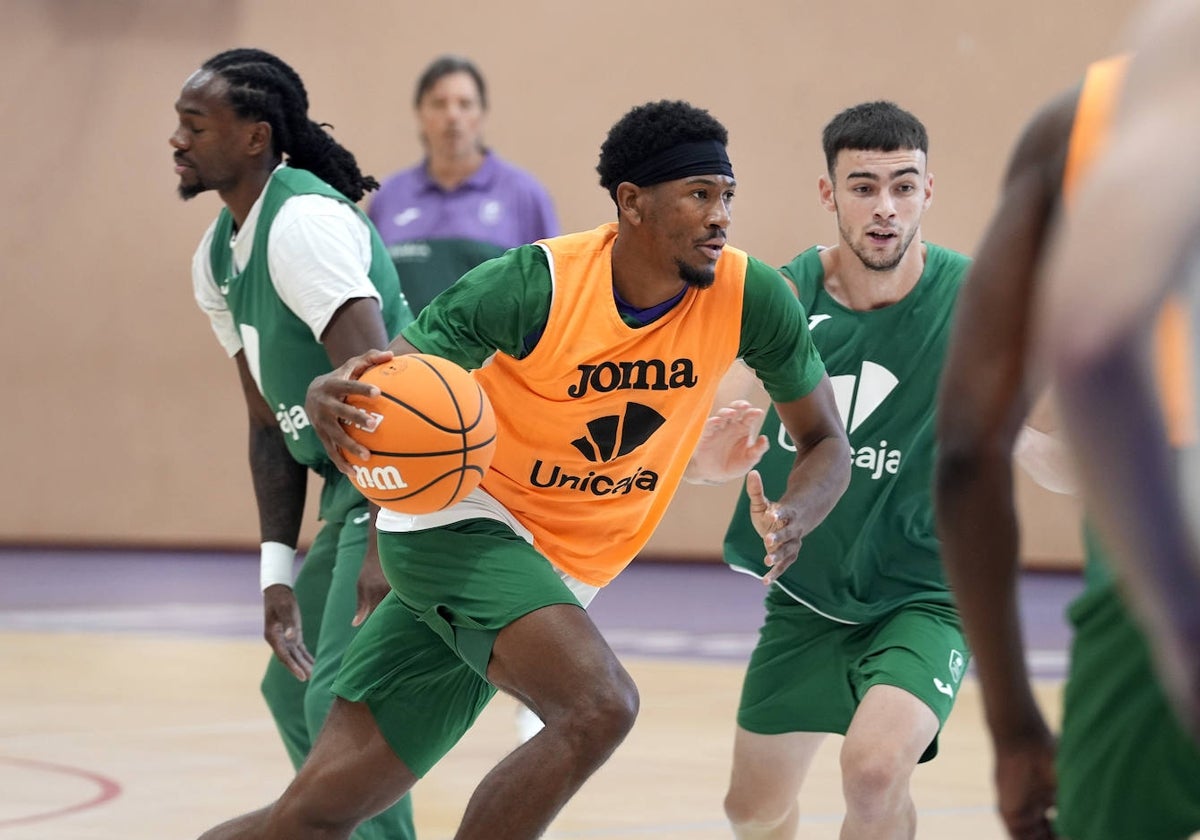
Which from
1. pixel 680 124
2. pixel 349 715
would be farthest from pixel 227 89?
pixel 349 715

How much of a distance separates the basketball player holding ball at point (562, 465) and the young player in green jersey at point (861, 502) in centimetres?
54

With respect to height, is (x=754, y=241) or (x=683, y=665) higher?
(x=754, y=241)

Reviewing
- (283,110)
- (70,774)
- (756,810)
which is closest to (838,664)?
(756,810)

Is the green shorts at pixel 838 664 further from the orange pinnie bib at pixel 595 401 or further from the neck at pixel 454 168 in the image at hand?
the neck at pixel 454 168

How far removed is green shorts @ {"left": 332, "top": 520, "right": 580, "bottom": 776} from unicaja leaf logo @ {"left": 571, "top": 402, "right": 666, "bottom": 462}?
0.82 ft

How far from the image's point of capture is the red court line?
19.2 feet

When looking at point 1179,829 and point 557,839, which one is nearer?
point 1179,829

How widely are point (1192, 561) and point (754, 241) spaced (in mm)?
11543

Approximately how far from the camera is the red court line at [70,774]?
19.2 feet

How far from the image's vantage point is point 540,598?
3617mm

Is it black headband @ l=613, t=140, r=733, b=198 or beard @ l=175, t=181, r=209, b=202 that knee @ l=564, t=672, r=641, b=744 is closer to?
black headband @ l=613, t=140, r=733, b=198

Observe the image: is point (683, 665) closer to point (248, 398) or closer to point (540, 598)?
point (248, 398)

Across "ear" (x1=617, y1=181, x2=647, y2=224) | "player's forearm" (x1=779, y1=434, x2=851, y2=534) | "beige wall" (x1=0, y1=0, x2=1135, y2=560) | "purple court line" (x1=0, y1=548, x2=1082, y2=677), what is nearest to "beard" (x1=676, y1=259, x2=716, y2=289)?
"ear" (x1=617, y1=181, x2=647, y2=224)

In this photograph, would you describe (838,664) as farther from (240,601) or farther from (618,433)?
(240,601)
